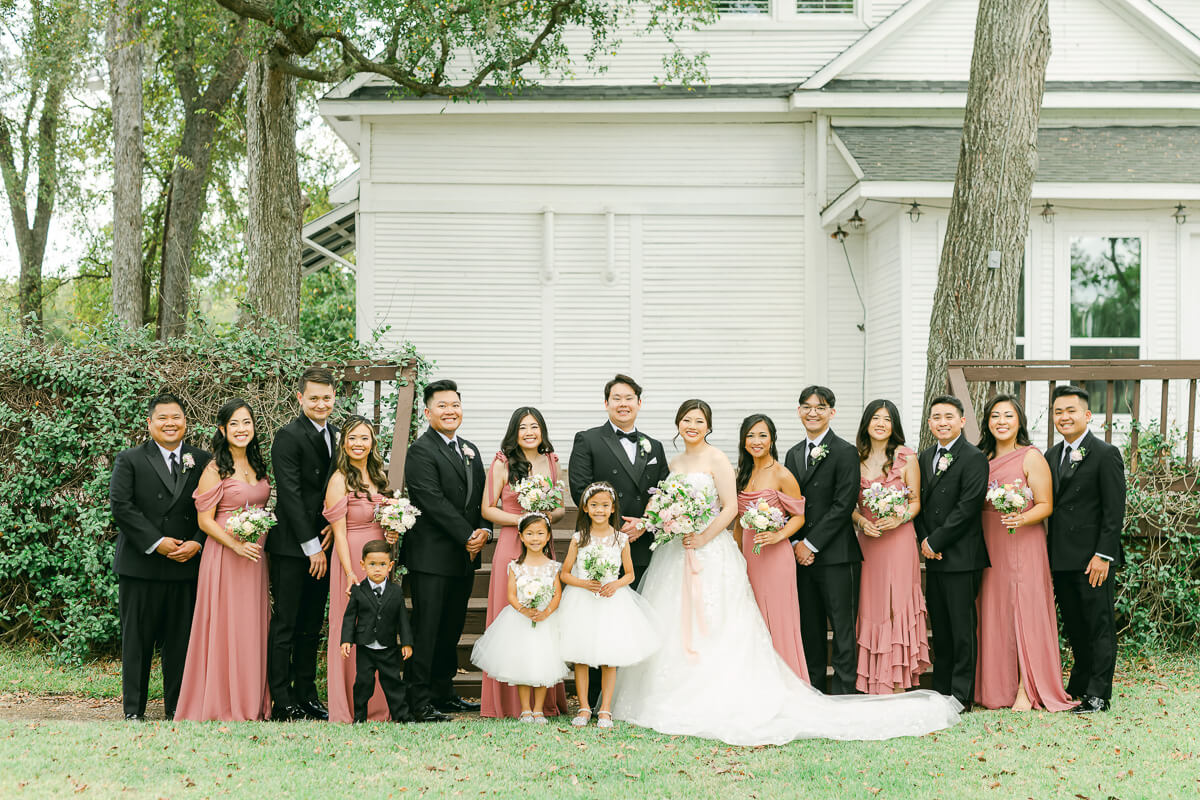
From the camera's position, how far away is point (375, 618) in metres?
6.21

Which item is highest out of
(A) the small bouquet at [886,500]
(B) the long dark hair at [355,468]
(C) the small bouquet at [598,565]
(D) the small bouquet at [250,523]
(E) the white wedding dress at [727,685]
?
(B) the long dark hair at [355,468]

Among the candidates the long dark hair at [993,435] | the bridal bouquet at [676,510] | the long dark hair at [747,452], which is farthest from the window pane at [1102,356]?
the bridal bouquet at [676,510]

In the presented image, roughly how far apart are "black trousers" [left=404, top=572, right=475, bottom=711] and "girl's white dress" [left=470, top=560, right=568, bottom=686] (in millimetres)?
391

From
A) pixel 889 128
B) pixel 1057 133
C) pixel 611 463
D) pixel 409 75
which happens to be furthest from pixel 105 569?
pixel 1057 133

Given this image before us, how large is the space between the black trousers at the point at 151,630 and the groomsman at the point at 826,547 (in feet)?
12.8

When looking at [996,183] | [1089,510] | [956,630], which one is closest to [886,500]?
[956,630]

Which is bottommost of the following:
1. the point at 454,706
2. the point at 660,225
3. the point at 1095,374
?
the point at 454,706

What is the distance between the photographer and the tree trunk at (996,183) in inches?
351

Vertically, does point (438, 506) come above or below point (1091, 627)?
above

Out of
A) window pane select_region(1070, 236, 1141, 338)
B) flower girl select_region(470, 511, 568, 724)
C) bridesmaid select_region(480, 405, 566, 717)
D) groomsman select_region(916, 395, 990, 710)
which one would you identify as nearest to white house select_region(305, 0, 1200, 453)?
window pane select_region(1070, 236, 1141, 338)

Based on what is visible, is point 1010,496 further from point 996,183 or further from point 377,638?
point 377,638

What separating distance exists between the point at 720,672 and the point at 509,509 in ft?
5.33

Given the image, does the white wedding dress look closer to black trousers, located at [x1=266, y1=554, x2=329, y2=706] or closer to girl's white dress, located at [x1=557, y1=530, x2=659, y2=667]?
girl's white dress, located at [x1=557, y1=530, x2=659, y2=667]

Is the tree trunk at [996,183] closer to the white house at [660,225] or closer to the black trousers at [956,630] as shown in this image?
the black trousers at [956,630]
